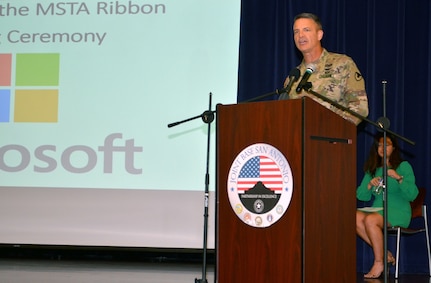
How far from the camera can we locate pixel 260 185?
2.34 metres

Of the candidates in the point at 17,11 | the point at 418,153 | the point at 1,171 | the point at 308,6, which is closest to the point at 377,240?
the point at 418,153

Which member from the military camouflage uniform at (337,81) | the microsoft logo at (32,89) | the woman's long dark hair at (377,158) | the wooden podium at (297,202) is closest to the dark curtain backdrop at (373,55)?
the woman's long dark hair at (377,158)

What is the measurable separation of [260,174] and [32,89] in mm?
3437

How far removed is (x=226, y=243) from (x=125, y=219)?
288 cm

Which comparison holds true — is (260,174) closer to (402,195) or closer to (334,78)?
(334,78)

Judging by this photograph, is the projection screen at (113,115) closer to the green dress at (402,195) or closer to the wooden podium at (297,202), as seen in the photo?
the green dress at (402,195)

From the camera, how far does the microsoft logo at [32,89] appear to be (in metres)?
5.23

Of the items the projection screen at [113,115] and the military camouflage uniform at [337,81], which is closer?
the military camouflage uniform at [337,81]

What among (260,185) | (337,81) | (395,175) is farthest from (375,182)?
(260,185)

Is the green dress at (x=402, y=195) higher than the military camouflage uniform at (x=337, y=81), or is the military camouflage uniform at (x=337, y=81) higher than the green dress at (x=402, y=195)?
the military camouflage uniform at (x=337, y=81)

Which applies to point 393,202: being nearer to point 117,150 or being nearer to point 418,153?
point 418,153

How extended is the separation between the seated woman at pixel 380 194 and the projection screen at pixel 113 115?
125cm

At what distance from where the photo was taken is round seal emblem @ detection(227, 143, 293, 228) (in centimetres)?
230

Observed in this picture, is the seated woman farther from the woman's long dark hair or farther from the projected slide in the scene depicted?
the projected slide
